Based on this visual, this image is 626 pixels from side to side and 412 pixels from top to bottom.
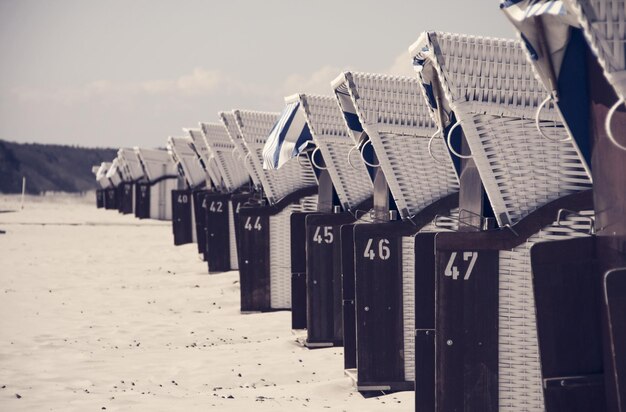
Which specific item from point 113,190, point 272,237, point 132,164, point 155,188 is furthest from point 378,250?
point 113,190

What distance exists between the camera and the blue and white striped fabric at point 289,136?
10.2m

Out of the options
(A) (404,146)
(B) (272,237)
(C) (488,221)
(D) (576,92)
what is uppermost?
(D) (576,92)

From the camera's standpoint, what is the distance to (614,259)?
176 inches

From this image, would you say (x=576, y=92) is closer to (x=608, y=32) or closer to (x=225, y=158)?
(x=608, y=32)

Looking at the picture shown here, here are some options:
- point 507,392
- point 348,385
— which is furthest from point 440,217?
point 507,392

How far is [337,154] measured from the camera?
31.1ft

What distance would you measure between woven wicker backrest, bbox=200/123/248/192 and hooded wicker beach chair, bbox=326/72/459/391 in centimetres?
971

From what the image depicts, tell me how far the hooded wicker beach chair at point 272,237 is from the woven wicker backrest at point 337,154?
2.25 m

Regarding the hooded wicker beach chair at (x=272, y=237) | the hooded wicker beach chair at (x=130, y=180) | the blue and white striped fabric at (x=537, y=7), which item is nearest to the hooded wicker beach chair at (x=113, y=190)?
the hooded wicker beach chair at (x=130, y=180)

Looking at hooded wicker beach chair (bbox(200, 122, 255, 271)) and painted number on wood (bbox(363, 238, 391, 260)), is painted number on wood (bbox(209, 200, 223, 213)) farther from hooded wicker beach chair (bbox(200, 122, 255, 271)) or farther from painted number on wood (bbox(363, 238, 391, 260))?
painted number on wood (bbox(363, 238, 391, 260))

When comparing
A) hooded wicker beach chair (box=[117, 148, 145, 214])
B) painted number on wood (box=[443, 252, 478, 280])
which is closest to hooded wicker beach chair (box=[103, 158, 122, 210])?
hooded wicker beach chair (box=[117, 148, 145, 214])

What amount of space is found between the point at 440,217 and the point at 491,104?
193cm

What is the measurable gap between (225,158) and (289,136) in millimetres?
7135

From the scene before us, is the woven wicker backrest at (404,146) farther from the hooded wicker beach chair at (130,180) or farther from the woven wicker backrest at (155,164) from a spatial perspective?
the hooded wicker beach chair at (130,180)
